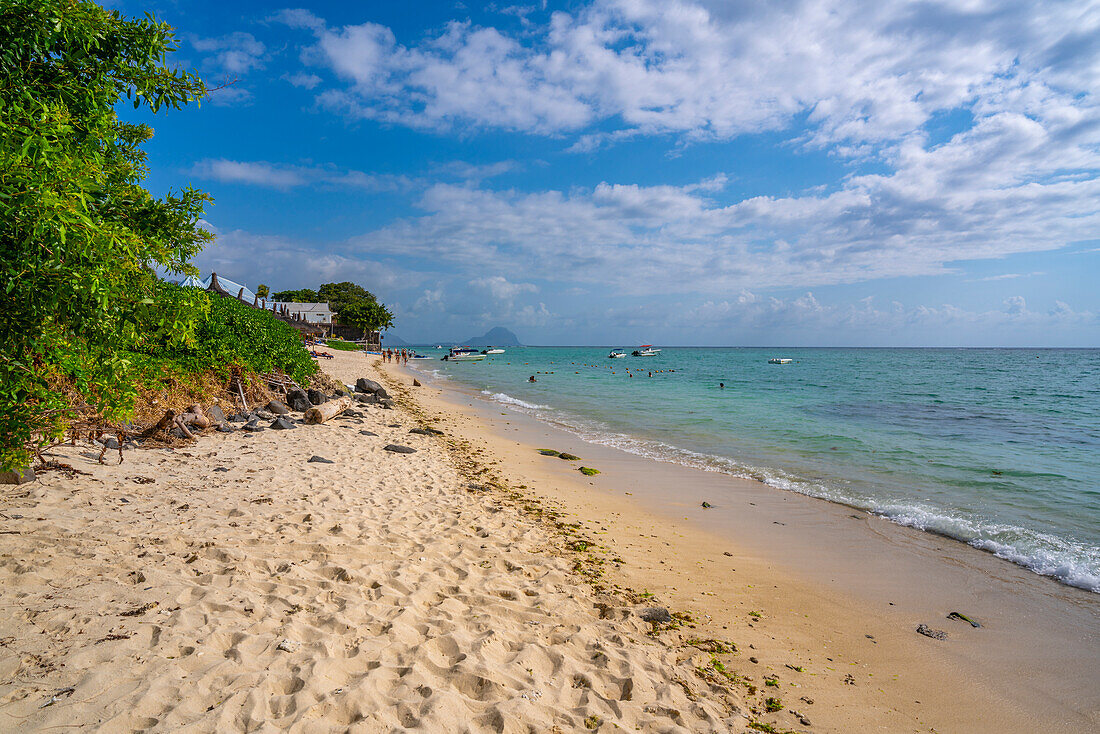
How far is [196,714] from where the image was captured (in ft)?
10.5

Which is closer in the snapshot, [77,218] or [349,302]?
[77,218]

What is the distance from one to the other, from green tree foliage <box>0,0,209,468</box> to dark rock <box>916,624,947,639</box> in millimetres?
8018

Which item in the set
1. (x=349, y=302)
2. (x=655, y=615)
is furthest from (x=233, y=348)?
(x=349, y=302)

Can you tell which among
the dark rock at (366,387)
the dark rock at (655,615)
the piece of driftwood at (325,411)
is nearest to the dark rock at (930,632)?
the dark rock at (655,615)

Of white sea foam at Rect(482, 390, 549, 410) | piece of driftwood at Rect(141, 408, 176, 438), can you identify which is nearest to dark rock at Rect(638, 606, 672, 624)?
piece of driftwood at Rect(141, 408, 176, 438)

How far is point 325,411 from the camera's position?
1467 centimetres

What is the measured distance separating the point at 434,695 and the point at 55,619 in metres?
3.11

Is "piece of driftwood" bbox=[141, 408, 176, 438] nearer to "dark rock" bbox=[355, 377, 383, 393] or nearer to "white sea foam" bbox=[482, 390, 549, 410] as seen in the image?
"dark rock" bbox=[355, 377, 383, 393]

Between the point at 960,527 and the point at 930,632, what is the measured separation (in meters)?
4.58

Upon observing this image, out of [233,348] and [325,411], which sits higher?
[233,348]

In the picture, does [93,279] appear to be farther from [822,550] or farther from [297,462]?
[822,550]

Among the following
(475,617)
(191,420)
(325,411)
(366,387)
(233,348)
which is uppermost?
(233,348)

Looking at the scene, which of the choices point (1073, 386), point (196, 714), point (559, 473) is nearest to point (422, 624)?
point (196, 714)

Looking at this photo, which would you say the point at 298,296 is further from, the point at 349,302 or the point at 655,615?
the point at 655,615
